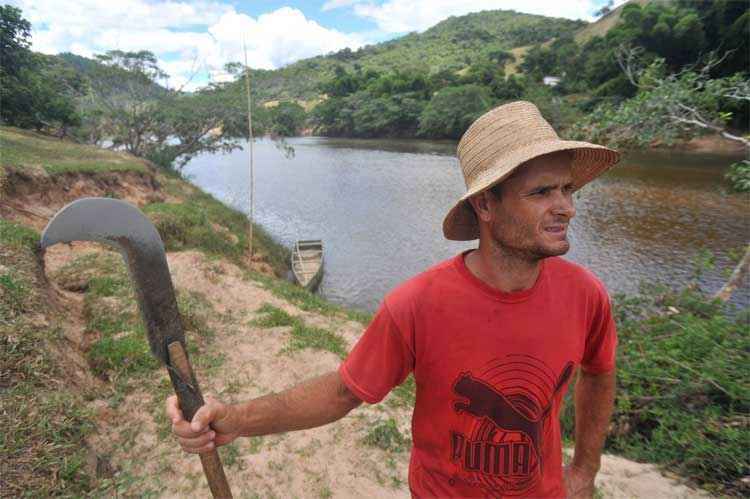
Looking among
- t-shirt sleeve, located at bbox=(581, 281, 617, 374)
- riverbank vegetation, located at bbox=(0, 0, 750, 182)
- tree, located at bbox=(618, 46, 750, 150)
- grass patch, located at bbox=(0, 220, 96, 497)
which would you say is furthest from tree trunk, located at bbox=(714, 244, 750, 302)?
grass patch, located at bbox=(0, 220, 96, 497)

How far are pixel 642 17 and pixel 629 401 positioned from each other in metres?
35.5

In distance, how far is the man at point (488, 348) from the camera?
55.2 inches

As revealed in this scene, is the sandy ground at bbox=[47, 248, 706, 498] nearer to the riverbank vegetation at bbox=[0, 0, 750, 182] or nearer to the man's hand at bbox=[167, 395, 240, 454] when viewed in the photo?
the man's hand at bbox=[167, 395, 240, 454]

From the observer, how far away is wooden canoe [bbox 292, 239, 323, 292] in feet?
40.9

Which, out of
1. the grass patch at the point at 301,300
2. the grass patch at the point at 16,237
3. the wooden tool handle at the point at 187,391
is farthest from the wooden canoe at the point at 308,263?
the wooden tool handle at the point at 187,391

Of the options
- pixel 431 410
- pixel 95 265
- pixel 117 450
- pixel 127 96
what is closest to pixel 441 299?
pixel 431 410

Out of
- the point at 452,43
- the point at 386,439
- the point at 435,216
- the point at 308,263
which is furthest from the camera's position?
the point at 452,43

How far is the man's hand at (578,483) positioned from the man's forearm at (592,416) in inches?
0.9

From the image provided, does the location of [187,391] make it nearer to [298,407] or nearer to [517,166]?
[298,407]

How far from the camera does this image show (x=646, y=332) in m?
5.78

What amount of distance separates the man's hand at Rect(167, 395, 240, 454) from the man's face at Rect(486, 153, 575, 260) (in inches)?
43.6

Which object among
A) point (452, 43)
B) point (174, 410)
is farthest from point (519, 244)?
point (452, 43)

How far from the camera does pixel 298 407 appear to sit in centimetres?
140

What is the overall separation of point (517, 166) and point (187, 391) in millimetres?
1337
